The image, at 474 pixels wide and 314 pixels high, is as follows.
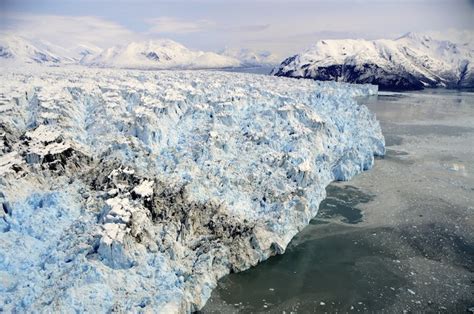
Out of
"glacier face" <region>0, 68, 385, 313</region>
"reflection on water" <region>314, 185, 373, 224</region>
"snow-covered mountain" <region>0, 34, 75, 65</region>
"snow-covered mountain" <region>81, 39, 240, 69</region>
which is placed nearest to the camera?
"glacier face" <region>0, 68, 385, 313</region>

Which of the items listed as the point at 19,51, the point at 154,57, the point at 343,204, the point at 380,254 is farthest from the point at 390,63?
the point at 380,254

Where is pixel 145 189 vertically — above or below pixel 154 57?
below

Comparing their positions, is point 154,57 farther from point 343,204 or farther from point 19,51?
point 343,204

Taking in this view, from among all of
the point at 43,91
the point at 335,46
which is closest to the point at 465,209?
the point at 43,91

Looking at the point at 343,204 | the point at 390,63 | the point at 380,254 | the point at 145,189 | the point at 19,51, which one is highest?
the point at 390,63

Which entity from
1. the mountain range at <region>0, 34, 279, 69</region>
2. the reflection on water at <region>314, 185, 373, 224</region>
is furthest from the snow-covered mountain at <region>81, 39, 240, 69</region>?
the reflection on water at <region>314, 185, 373, 224</region>

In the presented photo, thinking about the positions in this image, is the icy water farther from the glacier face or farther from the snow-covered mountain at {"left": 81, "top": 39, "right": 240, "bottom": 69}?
the snow-covered mountain at {"left": 81, "top": 39, "right": 240, "bottom": 69}
